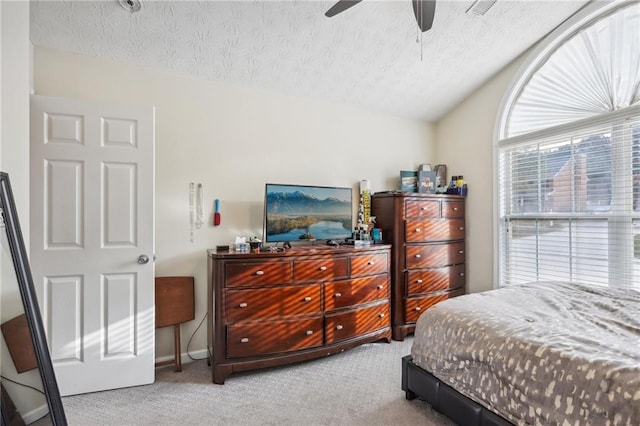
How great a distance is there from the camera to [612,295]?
2.05m

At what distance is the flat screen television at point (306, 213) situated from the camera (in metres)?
2.81

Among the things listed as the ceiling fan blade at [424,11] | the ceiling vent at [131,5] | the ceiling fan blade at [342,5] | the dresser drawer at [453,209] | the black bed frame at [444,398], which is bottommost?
the black bed frame at [444,398]

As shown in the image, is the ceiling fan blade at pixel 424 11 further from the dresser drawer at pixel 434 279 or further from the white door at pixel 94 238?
the dresser drawer at pixel 434 279

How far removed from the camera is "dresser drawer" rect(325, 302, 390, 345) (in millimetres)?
2732

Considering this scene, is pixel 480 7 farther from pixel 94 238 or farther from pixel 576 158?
pixel 94 238

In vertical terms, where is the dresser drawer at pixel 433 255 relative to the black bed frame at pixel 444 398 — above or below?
above

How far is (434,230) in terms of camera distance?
3379mm

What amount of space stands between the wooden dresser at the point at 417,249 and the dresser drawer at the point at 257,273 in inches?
48.2

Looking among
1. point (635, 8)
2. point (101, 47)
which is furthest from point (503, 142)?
point (101, 47)

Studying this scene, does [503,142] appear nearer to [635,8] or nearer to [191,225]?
[635,8]

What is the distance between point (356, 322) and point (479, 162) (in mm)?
2255

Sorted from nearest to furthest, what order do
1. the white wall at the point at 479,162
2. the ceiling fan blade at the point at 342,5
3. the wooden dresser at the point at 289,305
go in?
1. the ceiling fan blade at the point at 342,5
2. the wooden dresser at the point at 289,305
3. the white wall at the point at 479,162

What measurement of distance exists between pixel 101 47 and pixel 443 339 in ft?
10.4

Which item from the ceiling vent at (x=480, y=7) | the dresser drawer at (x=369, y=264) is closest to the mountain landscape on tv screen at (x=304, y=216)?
the dresser drawer at (x=369, y=264)
